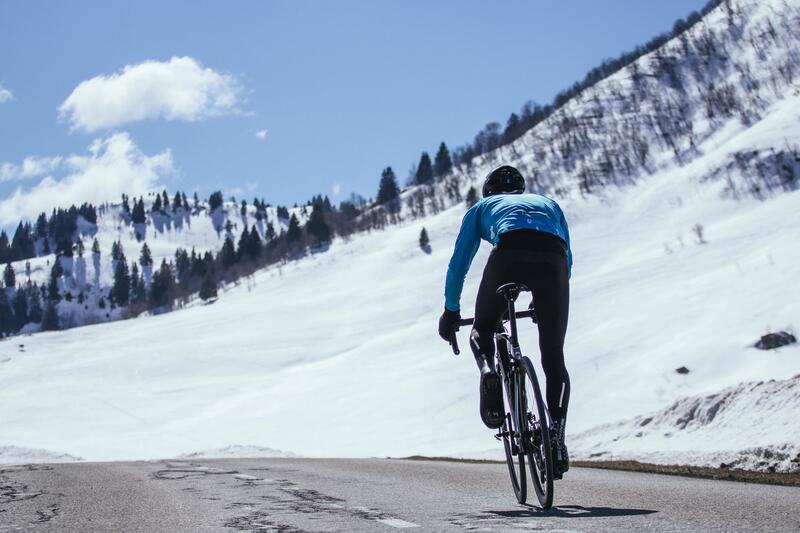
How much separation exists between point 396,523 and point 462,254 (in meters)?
2.03

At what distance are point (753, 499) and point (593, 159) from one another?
136902 mm

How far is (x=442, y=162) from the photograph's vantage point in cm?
18700

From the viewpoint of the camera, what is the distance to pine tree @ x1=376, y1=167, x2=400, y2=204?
183275 millimetres

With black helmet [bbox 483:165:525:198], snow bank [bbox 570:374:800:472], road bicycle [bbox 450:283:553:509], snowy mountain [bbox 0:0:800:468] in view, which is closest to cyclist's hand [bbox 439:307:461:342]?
road bicycle [bbox 450:283:553:509]

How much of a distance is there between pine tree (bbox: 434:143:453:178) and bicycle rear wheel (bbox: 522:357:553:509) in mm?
181281

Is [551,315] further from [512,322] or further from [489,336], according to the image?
[489,336]

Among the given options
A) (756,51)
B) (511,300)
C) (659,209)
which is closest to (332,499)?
(511,300)

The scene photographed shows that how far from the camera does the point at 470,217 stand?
18.4 ft

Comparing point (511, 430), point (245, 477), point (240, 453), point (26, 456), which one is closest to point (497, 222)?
point (511, 430)

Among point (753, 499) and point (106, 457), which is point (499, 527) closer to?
point (753, 499)

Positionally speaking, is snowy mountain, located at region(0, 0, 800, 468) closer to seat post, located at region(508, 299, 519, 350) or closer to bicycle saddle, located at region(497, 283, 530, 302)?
seat post, located at region(508, 299, 519, 350)

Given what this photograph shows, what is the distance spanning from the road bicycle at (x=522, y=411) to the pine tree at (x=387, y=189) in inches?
6996

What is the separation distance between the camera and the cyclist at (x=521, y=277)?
201 inches

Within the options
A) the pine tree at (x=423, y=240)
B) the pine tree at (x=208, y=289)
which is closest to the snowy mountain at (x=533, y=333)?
the pine tree at (x=423, y=240)
